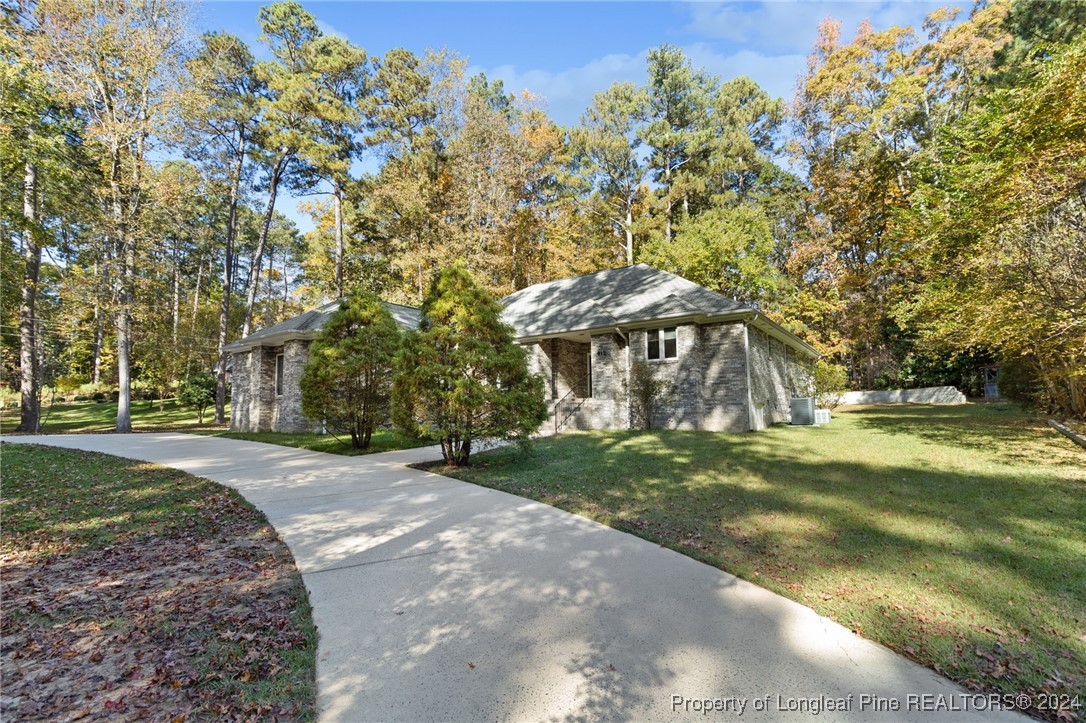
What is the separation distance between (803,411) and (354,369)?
13.0m

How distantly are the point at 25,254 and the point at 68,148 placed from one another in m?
4.00

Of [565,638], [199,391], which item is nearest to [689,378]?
[565,638]

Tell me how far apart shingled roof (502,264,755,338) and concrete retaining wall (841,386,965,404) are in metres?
14.3

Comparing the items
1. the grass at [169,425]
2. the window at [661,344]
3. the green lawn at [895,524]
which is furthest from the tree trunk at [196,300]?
the window at [661,344]

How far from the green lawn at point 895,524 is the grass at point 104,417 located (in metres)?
18.9

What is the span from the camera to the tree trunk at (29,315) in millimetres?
15312

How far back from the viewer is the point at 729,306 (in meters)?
12.3

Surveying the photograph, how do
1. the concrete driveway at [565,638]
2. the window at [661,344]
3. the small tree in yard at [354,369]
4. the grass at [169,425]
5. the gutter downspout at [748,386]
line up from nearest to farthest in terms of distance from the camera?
the concrete driveway at [565,638] → the small tree in yard at [354,369] → the grass at [169,425] → the gutter downspout at [748,386] → the window at [661,344]

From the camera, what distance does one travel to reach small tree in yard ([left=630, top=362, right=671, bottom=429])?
43.0 feet

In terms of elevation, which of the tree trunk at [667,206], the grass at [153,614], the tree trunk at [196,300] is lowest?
the grass at [153,614]

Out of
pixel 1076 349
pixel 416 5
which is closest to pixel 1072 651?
pixel 1076 349

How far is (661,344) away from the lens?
528 inches

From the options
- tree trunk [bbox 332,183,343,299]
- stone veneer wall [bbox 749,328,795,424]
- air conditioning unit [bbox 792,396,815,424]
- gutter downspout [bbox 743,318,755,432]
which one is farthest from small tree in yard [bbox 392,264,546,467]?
tree trunk [bbox 332,183,343,299]

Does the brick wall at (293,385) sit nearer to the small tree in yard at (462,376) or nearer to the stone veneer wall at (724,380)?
the small tree in yard at (462,376)
